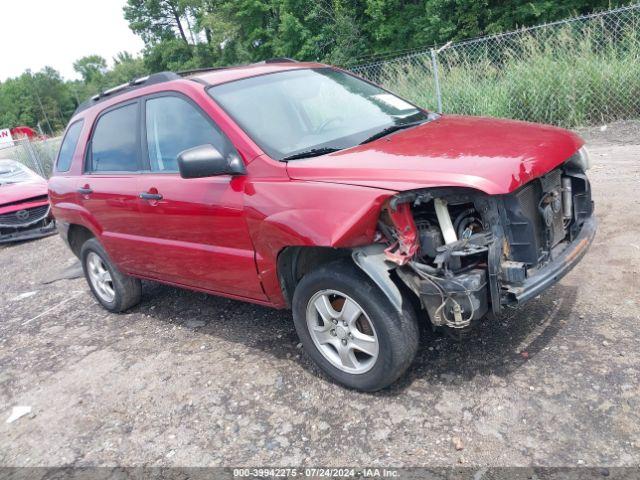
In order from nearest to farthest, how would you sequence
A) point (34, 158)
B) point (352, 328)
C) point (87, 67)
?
point (352, 328)
point (34, 158)
point (87, 67)

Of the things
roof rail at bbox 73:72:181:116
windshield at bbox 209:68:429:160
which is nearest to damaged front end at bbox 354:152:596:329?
windshield at bbox 209:68:429:160

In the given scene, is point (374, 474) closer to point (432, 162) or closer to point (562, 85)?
point (432, 162)

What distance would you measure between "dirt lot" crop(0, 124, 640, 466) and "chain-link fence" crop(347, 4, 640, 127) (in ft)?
16.3

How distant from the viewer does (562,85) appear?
356 inches

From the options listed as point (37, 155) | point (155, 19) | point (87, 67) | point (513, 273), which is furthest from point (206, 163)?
point (87, 67)

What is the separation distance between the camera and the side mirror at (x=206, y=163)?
3.10 meters

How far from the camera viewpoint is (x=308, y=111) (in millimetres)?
3629

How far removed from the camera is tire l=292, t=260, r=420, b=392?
278 cm

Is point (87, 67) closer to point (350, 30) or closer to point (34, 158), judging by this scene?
point (350, 30)

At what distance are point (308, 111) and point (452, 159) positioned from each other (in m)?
1.28

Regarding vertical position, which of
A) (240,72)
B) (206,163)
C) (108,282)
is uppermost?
(240,72)

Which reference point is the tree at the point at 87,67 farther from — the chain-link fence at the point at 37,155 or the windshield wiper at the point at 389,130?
the windshield wiper at the point at 389,130

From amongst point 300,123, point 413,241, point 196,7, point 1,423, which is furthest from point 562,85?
point 196,7

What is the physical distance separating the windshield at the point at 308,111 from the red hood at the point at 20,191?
7431 mm
